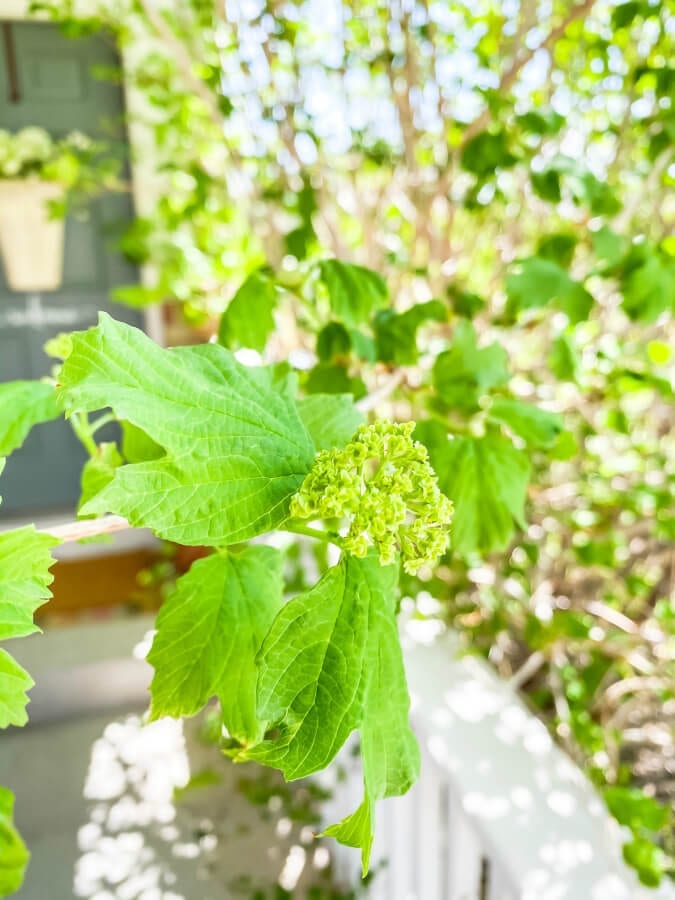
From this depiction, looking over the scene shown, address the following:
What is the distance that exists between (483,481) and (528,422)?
94mm

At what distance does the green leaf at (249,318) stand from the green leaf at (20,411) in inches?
7.8

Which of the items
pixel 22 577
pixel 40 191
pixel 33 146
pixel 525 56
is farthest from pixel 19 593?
pixel 40 191

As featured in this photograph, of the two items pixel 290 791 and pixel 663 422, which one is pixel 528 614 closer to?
pixel 663 422

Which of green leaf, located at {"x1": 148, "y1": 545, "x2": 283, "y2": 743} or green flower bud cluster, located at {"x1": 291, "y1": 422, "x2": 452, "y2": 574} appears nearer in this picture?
green flower bud cluster, located at {"x1": 291, "y1": 422, "x2": 452, "y2": 574}

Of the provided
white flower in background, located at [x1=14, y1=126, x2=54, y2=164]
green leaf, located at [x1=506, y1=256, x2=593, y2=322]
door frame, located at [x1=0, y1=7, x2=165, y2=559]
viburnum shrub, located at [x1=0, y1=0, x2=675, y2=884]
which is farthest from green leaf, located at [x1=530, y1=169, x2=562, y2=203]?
white flower in background, located at [x1=14, y1=126, x2=54, y2=164]

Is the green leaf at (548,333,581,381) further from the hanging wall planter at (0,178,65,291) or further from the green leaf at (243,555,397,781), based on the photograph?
the hanging wall planter at (0,178,65,291)

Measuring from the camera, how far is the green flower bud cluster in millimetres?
386

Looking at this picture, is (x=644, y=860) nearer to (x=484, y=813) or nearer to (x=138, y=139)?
(x=484, y=813)

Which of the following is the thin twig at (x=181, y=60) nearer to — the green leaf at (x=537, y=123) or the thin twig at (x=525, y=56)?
the thin twig at (x=525, y=56)

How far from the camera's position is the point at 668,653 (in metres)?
1.47

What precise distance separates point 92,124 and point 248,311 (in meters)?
2.69

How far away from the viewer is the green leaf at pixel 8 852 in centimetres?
52

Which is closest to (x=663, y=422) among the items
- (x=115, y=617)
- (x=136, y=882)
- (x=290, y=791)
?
(x=290, y=791)

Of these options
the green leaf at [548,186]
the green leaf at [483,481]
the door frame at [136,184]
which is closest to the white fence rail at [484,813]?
the green leaf at [483,481]
